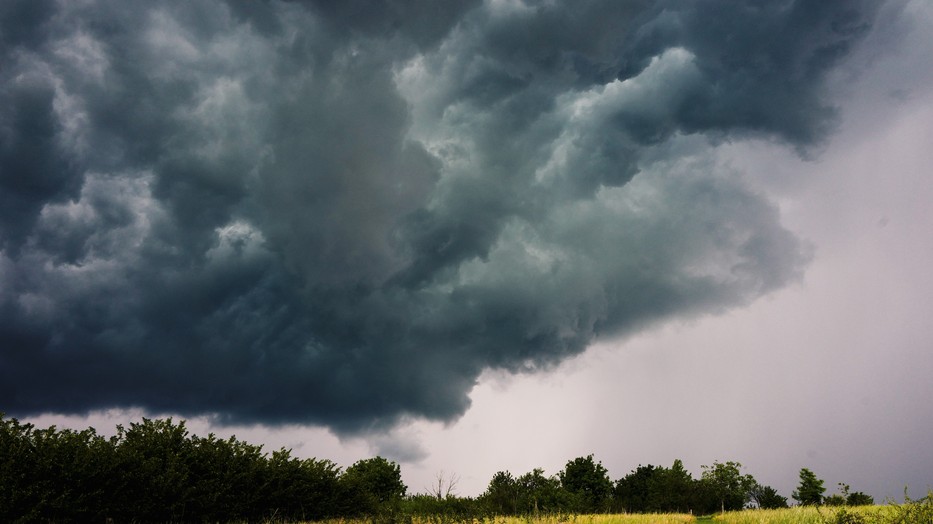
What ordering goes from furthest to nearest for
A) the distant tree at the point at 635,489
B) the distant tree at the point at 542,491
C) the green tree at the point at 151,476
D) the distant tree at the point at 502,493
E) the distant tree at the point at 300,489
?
the distant tree at the point at 635,489, the distant tree at the point at 542,491, the distant tree at the point at 502,493, the distant tree at the point at 300,489, the green tree at the point at 151,476

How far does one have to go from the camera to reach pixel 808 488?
8525 centimetres

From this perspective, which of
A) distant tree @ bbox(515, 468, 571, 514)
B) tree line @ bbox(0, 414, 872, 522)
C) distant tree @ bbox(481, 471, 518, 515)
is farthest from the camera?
distant tree @ bbox(515, 468, 571, 514)

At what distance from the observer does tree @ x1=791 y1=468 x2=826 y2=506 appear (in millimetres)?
83188

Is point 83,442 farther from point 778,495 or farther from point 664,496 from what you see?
point 778,495

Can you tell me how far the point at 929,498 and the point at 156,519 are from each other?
92.8 ft

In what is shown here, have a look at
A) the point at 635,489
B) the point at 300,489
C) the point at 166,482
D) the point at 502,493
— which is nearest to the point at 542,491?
the point at 502,493

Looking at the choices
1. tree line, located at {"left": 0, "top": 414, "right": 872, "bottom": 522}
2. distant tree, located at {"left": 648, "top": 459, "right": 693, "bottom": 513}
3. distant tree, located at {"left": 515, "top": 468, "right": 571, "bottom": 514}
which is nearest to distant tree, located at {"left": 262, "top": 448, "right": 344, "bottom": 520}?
tree line, located at {"left": 0, "top": 414, "right": 872, "bottom": 522}

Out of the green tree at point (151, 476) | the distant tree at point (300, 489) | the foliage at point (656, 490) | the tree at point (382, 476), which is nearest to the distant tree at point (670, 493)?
the foliage at point (656, 490)

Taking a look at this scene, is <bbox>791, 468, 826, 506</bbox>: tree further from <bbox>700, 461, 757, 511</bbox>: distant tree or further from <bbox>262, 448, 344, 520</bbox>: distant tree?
<bbox>262, 448, 344, 520</bbox>: distant tree

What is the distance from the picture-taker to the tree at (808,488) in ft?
273

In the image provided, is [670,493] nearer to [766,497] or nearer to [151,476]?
[766,497]

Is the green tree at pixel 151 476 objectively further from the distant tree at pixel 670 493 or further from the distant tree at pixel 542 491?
the distant tree at pixel 670 493

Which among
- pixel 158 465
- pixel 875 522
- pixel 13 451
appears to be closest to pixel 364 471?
pixel 158 465

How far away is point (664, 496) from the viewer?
71812mm
